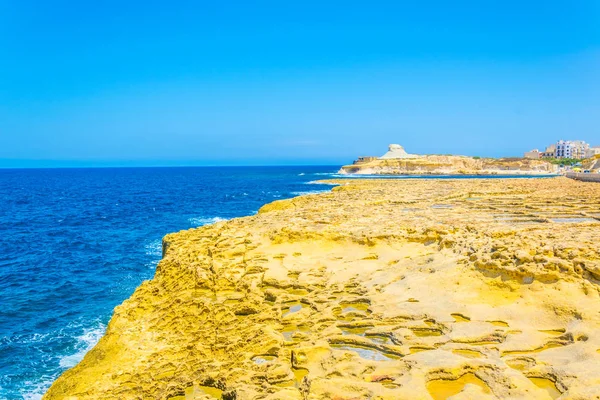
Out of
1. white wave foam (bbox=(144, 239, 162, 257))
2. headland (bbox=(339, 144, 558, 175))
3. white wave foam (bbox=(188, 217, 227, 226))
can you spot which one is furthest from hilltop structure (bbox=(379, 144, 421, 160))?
white wave foam (bbox=(144, 239, 162, 257))

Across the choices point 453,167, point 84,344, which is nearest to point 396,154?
point 453,167

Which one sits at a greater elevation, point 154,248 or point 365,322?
point 365,322

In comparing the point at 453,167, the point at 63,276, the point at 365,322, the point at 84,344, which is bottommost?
the point at 84,344

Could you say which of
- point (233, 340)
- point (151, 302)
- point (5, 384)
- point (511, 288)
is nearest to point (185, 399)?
point (233, 340)

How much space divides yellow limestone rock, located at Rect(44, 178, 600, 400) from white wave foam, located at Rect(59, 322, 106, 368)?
329 centimetres

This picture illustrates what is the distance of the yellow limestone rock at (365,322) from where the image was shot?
22.9ft

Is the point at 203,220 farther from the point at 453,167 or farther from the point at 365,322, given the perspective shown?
the point at 453,167

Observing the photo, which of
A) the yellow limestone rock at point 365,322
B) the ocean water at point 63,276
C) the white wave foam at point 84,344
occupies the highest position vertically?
the yellow limestone rock at point 365,322

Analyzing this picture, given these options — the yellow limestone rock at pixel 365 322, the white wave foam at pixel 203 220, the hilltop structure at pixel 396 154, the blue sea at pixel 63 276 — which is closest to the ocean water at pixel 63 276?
the blue sea at pixel 63 276

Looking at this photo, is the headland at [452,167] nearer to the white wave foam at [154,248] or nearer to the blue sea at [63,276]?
the blue sea at [63,276]

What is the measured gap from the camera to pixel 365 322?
9.42m

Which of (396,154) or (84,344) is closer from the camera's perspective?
(84,344)

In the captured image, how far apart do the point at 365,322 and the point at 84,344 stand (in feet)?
36.2

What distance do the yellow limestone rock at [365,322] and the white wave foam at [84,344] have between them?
10.8 ft
